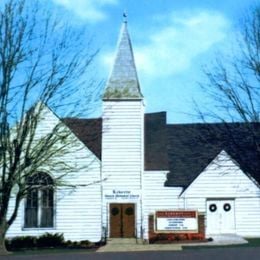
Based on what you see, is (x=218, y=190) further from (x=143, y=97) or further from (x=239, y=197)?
(x=143, y=97)

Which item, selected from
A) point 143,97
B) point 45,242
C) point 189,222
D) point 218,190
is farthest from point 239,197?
point 45,242

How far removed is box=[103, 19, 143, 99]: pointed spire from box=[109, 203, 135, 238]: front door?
6.77 m

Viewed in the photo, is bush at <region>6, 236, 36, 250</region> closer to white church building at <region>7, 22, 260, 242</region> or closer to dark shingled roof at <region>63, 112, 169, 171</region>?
white church building at <region>7, 22, 260, 242</region>

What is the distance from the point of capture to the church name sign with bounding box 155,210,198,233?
133ft

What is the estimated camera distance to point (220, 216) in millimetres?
44781

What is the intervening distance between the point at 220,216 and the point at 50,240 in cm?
1061

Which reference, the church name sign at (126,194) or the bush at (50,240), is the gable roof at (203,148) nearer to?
the church name sign at (126,194)

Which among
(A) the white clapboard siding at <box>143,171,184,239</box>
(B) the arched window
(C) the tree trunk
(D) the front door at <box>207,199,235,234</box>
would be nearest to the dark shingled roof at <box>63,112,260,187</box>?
(A) the white clapboard siding at <box>143,171,184,239</box>

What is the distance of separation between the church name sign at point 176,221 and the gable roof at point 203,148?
4.78 meters

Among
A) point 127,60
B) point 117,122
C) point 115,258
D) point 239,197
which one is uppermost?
point 127,60

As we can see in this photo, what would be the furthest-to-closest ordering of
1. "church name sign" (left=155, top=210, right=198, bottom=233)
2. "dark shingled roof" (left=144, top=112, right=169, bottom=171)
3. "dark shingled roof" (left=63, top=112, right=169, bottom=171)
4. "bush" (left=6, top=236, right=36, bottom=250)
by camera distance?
"dark shingled roof" (left=144, top=112, right=169, bottom=171), "dark shingled roof" (left=63, top=112, right=169, bottom=171), "bush" (left=6, top=236, right=36, bottom=250), "church name sign" (left=155, top=210, right=198, bottom=233)

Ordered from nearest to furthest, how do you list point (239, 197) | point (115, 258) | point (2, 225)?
1. point (115, 258)
2. point (2, 225)
3. point (239, 197)

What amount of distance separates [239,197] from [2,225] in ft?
53.1

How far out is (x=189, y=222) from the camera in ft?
133
